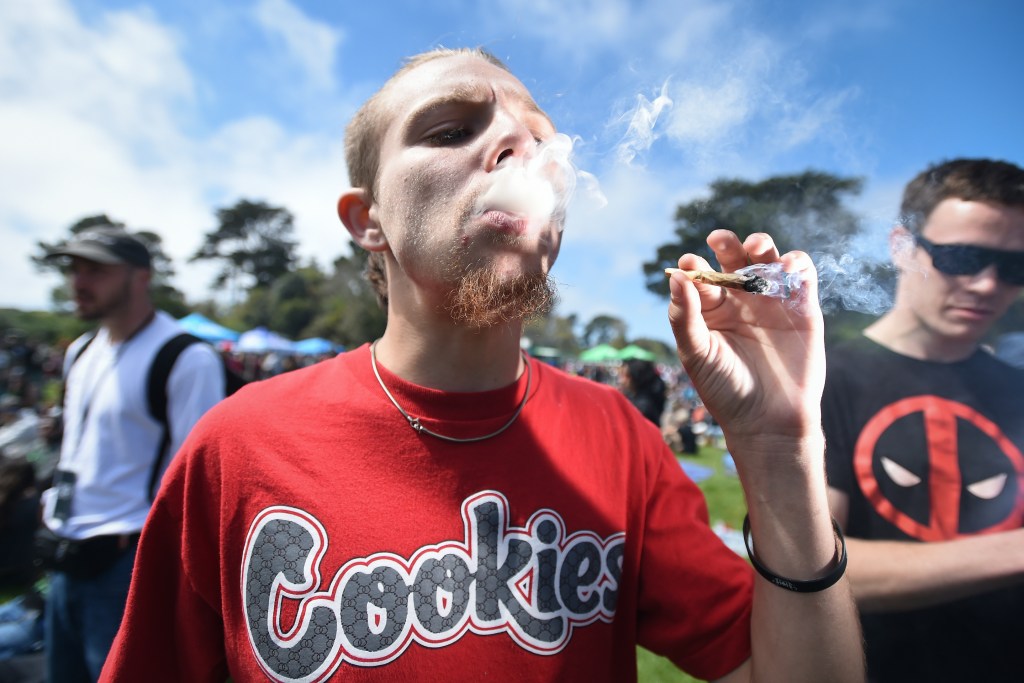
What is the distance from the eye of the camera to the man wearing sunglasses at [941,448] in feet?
5.48

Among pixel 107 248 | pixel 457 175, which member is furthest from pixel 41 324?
pixel 457 175

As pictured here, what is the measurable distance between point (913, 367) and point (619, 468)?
1.29 m

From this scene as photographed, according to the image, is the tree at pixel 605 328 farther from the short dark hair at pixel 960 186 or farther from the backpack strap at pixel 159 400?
the backpack strap at pixel 159 400

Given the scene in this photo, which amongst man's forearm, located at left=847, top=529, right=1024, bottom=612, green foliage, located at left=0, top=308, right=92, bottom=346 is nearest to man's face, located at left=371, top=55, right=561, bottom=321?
man's forearm, located at left=847, top=529, right=1024, bottom=612

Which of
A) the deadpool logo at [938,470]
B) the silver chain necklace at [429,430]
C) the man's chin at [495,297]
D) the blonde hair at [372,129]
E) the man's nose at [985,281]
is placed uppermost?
the blonde hair at [372,129]

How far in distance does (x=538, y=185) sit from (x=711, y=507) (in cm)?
817

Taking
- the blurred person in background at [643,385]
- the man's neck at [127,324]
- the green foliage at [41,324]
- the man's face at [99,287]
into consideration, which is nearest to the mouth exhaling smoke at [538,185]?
the man's neck at [127,324]

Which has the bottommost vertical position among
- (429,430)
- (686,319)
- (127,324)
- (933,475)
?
(933,475)

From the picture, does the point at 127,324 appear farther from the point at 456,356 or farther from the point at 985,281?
the point at 985,281

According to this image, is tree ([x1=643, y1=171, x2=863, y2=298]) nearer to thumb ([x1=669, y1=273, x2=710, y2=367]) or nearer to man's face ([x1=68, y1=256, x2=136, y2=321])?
thumb ([x1=669, y1=273, x2=710, y2=367])

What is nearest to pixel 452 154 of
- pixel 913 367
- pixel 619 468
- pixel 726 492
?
pixel 619 468

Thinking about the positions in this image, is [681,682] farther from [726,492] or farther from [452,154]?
[726,492]

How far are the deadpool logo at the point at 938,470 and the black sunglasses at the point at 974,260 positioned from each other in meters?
0.48

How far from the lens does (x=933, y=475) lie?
1810 millimetres
